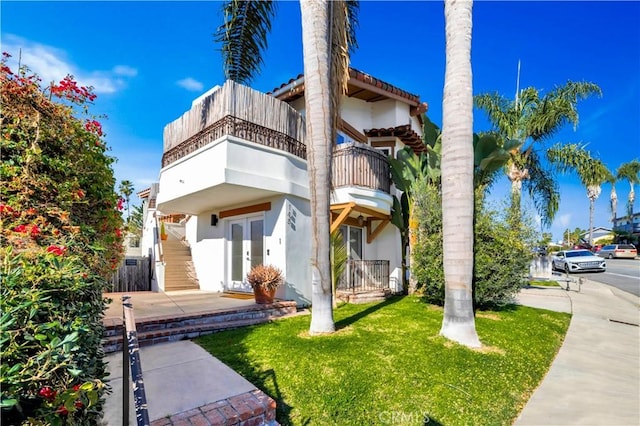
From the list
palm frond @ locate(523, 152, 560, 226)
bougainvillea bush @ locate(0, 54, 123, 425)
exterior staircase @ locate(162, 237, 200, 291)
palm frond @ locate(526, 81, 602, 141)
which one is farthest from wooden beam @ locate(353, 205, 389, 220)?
palm frond @ locate(523, 152, 560, 226)

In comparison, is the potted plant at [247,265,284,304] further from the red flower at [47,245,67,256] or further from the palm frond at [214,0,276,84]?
the red flower at [47,245,67,256]

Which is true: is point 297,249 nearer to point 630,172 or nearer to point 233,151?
point 233,151

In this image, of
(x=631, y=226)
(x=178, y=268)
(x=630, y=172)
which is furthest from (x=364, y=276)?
(x=631, y=226)

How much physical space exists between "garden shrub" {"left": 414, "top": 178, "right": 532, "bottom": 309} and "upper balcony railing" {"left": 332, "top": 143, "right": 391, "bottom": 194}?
2.60 meters

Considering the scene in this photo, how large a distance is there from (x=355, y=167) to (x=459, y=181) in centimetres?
565

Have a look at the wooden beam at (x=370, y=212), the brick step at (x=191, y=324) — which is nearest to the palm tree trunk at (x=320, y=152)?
the brick step at (x=191, y=324)

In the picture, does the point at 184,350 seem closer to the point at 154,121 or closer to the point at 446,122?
the point at 446,122

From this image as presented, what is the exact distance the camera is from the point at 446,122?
688cm

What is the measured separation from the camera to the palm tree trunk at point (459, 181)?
6.52m

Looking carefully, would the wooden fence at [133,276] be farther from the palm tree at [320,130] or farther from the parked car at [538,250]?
the parked car at [538,250]

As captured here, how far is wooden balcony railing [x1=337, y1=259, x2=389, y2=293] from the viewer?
12984mm

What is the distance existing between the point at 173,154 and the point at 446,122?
9.70 metres

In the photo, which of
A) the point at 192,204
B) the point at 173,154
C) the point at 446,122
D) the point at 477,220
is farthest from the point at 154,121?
the point at 477,220

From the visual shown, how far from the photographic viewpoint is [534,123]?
56.4 ft
